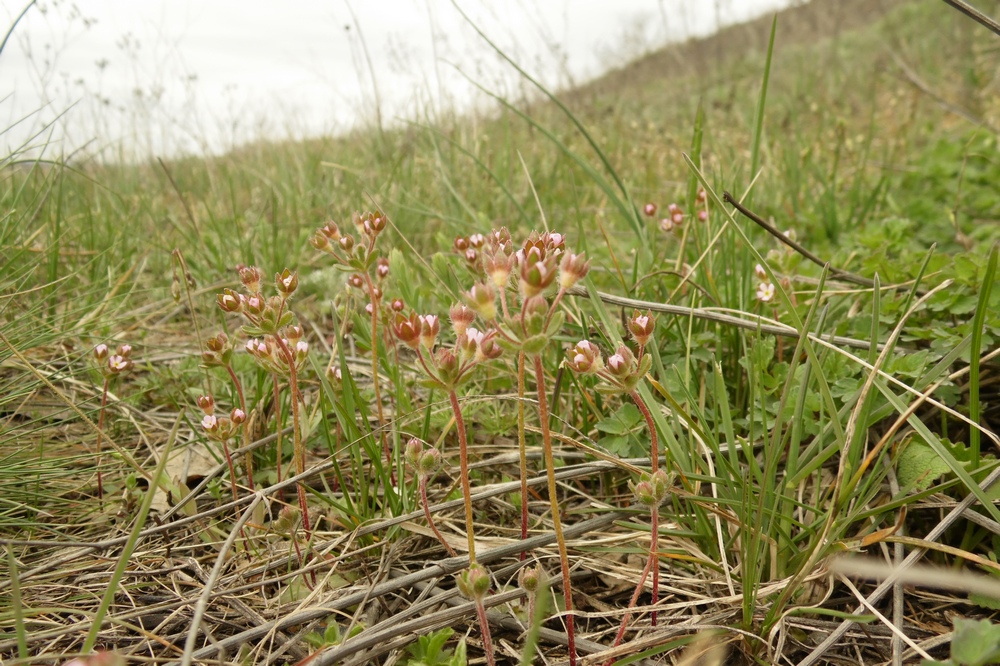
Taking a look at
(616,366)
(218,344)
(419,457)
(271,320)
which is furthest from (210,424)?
(616,366)

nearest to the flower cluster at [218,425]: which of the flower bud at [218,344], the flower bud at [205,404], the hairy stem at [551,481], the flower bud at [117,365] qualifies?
the flower bud at [205,404]

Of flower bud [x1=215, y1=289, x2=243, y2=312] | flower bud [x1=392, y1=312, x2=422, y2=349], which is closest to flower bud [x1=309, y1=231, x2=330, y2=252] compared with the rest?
flower bud [x1=215, y1=289, x2=243, y2=312]

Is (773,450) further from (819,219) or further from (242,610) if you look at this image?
(819,219)

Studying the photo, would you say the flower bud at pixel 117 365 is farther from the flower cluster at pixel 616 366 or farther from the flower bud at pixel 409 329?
the flower cluster at pixel 616 366

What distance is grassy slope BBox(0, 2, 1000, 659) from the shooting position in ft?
4.07

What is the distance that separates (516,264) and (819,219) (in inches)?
95.8

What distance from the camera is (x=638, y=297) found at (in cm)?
192

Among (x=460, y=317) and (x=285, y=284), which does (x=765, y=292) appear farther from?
(x=285, y=284)

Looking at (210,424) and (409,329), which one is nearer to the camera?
(409,329)

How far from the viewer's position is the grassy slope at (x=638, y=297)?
1.24 m

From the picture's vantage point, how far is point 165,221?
406 centimetres

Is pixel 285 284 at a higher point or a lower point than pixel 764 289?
higher

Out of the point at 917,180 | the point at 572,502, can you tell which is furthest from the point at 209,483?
the point at 917,180

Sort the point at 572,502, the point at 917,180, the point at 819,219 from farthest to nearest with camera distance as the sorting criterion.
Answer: the point at 917,180 < the point at 819,219 < the point at 572,502
